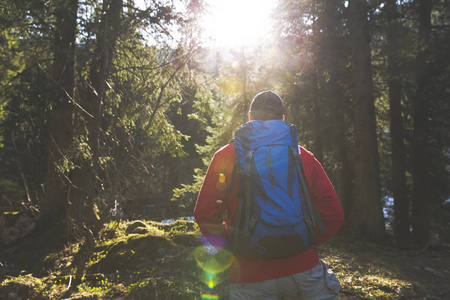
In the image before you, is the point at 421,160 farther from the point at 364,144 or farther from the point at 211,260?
the point at 211,260

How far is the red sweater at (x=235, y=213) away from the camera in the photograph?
217 centimetres

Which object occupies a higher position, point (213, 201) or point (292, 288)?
point (213, 201)

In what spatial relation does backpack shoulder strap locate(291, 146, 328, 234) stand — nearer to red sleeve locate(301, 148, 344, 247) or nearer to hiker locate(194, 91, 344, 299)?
hiker locate(194, 91, 344, 299)

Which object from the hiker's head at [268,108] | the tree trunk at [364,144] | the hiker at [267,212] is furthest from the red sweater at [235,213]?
the tree trunk at [364,144]

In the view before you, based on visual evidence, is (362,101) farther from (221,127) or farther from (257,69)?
(221,127)

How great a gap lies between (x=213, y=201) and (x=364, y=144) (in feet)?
30.1

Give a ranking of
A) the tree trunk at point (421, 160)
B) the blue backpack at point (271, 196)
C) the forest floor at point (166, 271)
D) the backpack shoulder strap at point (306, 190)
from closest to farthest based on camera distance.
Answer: the blue backpack at point (271, 196) < the backpack shoulder strap at point (306, 190) < the forest floor at point (166, 271) < the tree trunk at point (421, 160)

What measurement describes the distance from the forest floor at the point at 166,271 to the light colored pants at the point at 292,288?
2.71 m

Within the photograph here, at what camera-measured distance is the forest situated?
276 inches

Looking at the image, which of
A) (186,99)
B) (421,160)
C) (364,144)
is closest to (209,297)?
(186,99)

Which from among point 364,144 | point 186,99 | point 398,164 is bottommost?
point 398,164

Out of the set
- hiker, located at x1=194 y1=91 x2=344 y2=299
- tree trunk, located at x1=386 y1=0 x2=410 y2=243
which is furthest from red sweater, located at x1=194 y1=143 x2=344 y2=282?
tree trunk, located at x1=386 y1=0 x2=410 y2=243

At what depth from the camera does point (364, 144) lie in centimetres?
1048

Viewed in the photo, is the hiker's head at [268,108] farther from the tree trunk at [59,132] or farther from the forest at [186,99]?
the tree trunk at [59,132]
